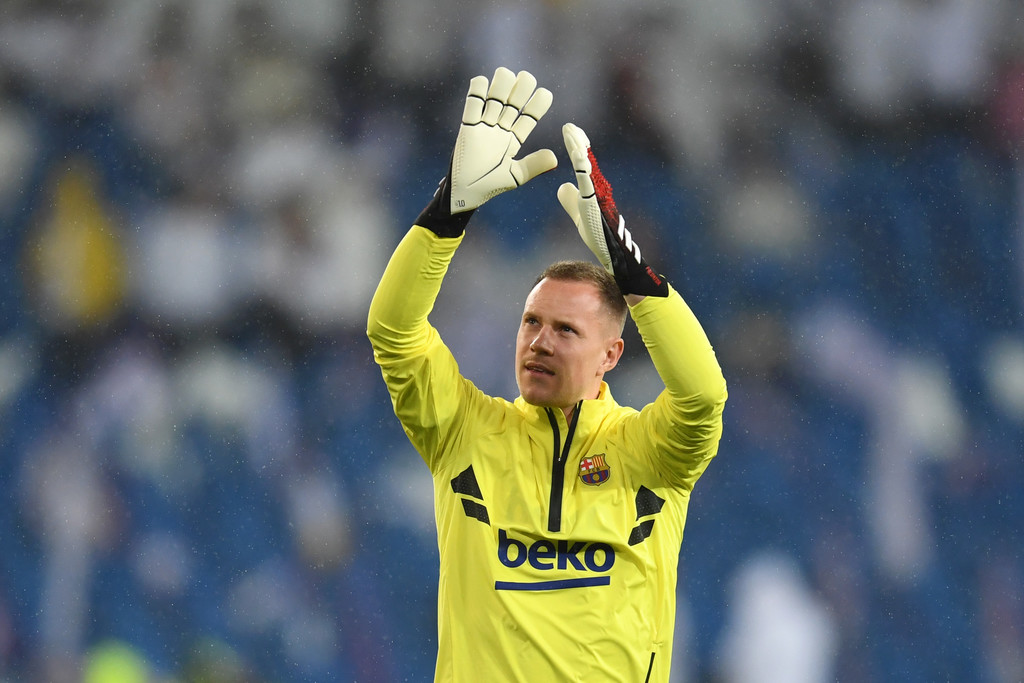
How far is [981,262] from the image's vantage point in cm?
315

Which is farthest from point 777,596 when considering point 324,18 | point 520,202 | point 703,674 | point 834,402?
point 324,18

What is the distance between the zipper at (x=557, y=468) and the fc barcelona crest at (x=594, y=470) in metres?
0.03

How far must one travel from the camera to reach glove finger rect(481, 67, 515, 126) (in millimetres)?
1366

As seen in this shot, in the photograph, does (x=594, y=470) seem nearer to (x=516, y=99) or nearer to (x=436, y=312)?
(x=516, y=99)

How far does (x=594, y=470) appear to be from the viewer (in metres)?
1.45

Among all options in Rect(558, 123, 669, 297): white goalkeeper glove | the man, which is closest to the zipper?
the man

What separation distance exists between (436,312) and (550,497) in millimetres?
1774

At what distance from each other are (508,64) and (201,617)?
1.85m

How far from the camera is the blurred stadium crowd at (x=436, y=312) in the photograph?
9.87 feet

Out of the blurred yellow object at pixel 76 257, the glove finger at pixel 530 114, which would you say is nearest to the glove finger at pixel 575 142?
the glove finger at pixel 530 114

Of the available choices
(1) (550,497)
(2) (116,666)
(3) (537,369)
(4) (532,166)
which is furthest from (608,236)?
(2) (116,666)

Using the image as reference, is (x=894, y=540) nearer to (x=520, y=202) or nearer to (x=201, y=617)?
(x=520, y=202)

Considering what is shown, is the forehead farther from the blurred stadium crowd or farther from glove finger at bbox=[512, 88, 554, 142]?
the blurred stadium crowd

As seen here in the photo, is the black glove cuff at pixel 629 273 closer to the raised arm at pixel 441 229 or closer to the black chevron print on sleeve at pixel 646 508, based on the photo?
the raised arm at pixel 441 229
